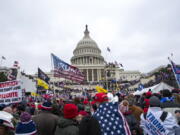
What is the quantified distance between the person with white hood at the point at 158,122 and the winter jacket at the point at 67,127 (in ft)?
4.45

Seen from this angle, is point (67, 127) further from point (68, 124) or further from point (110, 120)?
point (110, 120)

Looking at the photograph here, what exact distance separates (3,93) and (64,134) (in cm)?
397

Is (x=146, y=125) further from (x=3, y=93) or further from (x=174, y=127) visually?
(x=3, y=93)

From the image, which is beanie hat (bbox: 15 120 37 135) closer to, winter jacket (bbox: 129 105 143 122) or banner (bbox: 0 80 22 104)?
winter jacket (bbox: 129 105 143 122)

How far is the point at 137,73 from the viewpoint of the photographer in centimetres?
12375

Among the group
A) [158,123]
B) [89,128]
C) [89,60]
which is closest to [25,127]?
[89,128]

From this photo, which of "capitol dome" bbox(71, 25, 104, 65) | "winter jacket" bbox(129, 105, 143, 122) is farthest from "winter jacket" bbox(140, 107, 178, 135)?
"capitol dome" bbox(71, 25, 104, 65)

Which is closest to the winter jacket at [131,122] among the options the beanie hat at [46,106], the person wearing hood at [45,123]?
the person wearing hood at [45,123]

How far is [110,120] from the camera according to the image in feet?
13.3

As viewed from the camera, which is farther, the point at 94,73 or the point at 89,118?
the point at 94,73

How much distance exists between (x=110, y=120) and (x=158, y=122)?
2.77 feet

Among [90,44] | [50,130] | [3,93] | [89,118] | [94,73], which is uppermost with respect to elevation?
[90,44]

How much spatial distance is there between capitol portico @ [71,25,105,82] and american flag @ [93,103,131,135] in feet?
322

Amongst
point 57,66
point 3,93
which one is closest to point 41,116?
point 3,93
